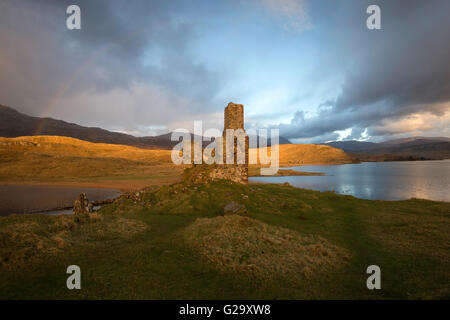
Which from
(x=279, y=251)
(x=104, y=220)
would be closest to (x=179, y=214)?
(x=104, y=220)

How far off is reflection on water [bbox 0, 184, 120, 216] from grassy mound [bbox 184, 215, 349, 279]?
24.1 meters

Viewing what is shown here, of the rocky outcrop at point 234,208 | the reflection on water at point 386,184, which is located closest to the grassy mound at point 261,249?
the rocky outcrop at point 234,208

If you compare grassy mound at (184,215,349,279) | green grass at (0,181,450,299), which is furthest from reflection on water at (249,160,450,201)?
grassy mound at (184,215,349,279)

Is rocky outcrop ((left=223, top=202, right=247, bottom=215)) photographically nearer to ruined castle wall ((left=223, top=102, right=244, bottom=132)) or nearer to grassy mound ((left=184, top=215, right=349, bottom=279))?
grassy mound ((left=184, top=215, right=349, bottom=279))

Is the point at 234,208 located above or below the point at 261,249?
above

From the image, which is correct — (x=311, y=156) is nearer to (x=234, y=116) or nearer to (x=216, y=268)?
(x=234, y=116)

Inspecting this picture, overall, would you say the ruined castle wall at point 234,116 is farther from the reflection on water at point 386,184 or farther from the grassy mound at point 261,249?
the reflection on water at point 386,184

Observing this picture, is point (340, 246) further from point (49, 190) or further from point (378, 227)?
point (49, 190)

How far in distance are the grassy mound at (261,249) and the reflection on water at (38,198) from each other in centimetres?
2414

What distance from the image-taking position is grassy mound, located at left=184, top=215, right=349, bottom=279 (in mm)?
7426

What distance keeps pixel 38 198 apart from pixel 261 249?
129ft

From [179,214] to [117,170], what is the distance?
66863mm

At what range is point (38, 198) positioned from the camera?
106 ft

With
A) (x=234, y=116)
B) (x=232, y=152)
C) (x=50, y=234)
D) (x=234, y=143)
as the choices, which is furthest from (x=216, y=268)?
(x=234, y=116)
